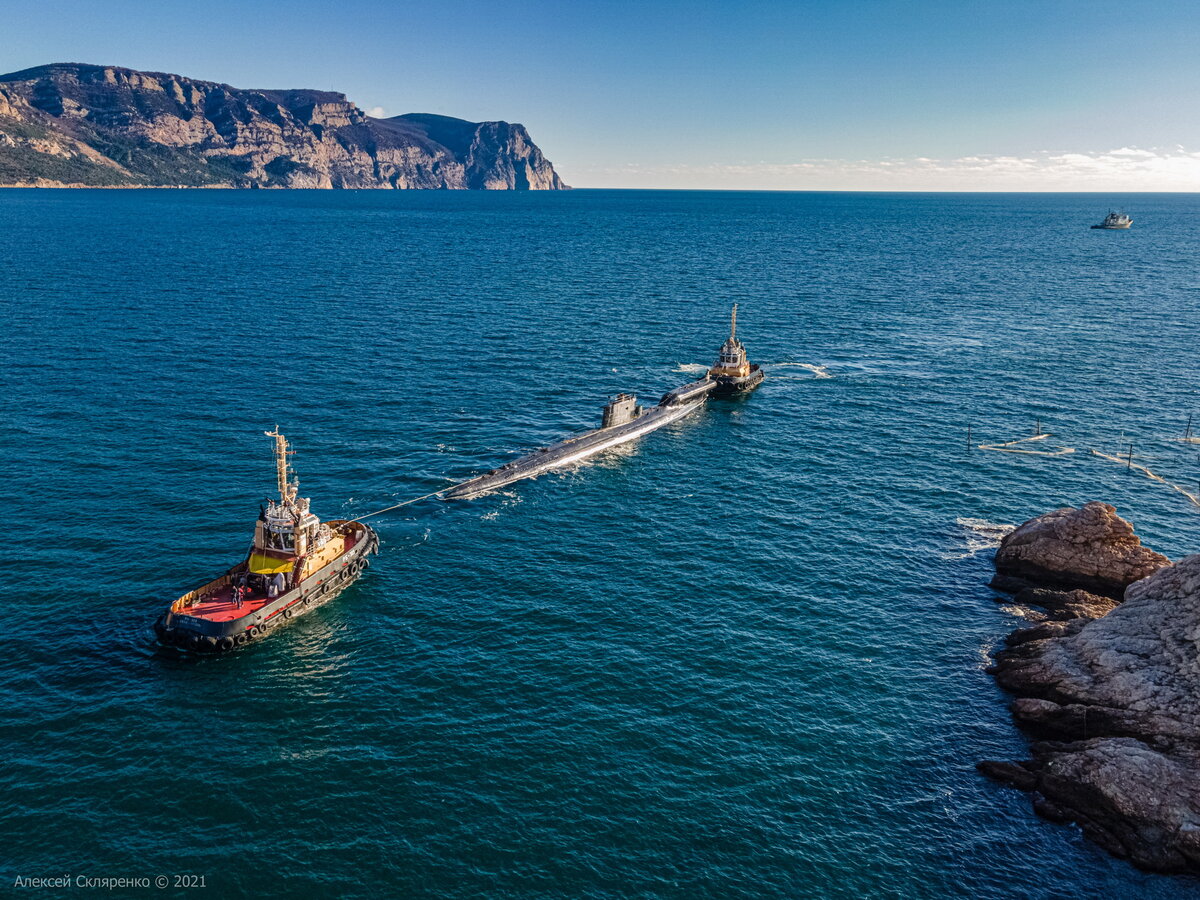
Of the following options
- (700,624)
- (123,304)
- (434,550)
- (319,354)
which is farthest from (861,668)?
(123,304)

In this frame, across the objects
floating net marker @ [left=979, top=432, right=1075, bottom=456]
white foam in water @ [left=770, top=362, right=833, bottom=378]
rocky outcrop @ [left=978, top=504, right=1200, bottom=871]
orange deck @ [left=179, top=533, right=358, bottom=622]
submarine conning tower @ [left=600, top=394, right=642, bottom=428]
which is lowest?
rocky outcrop @ [left=978, top=504, right=1200, bottom=871]

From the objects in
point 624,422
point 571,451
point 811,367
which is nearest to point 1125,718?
point 571,451

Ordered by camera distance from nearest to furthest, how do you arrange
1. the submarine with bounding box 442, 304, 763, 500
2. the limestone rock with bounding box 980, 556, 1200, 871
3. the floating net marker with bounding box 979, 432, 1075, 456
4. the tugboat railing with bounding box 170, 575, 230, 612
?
the limestone rock with bounding box 980, 556, 1200, 871
the tugboat railing with bounding box 170, 575, 230, 612
the submarine with bounding box 442, 304, 763, 500
the floating net marker with bounding box 979, 432, 1075, 456

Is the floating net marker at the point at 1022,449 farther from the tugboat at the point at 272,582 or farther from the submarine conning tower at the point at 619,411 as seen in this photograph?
the tugboat at the point at 272,582

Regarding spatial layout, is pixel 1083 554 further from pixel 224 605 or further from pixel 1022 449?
pixel 224 605

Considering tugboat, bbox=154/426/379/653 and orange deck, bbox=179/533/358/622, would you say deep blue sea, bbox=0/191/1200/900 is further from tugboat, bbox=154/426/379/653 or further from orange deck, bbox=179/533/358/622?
orange deck, bbox=179/533/358/622

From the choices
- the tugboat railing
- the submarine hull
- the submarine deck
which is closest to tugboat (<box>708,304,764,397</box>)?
the submarine deck

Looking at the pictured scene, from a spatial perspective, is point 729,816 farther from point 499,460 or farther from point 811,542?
point 499,460
